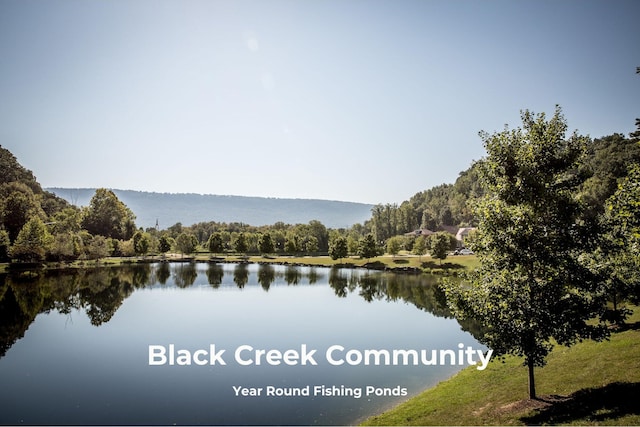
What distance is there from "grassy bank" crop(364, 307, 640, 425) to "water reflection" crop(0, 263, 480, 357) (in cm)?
1539

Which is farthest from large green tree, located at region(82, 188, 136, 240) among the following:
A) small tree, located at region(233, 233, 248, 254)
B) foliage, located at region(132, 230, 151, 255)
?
small tree, located at region(233, 233, 248, 254)

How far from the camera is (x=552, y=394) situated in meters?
17.0

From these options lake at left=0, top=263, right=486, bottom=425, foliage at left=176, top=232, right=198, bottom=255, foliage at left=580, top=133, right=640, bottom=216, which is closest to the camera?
lake at left=0, top=263, right=486, bottom=425

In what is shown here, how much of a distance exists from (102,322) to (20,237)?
6083 centimetres

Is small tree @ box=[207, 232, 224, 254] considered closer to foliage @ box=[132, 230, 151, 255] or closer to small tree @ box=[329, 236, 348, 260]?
foliage @ box=[132, 230, 151, 255]

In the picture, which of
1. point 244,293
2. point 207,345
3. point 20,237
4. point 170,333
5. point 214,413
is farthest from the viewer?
point 20,237

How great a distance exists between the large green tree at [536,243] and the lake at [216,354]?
31.3 feet

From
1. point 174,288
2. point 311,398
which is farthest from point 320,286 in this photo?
point 311,398

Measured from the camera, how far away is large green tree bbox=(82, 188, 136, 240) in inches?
5187

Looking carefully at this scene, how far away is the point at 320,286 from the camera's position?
71562 millimetres

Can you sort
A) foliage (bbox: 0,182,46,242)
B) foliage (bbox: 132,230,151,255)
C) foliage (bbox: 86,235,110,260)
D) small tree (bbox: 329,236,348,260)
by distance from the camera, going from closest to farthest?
foliage (bbox: 0,182,46,242) → foliage (bbox: 86,235,110,260) → small tree (bbox: 329,236,348,260) → foliage (bbox: 132,230,151,255)

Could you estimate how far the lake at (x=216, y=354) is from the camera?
21.1 meters

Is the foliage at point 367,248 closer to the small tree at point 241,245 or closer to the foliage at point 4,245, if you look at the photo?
the small tree at point 241,245

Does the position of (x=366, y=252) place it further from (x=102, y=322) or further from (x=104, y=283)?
(x=102, y=322)
